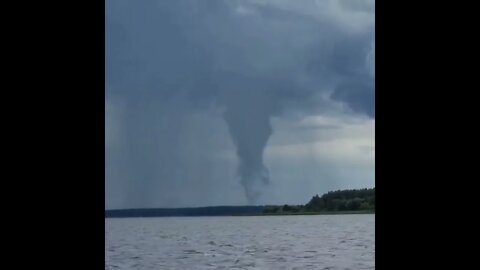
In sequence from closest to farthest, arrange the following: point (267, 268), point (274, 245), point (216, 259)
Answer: point (267, 268)
point (216, 259)
point (274, 245)
